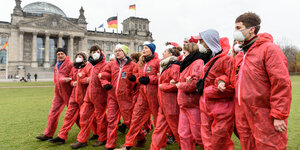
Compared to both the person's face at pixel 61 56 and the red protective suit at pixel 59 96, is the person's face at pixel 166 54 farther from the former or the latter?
the person's face at pixel 61 56

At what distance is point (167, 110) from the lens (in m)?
4.14

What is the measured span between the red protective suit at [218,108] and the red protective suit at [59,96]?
4.13m

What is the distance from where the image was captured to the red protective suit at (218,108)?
3.12 m

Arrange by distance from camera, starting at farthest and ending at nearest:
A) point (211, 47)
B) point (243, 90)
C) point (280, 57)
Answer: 1. point (211, 47)
2. point (243, 90)
3. point (280, 57)

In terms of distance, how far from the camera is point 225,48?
139 inches

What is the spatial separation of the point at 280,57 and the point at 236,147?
3.18 metres

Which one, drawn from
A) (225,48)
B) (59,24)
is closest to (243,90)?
(225,48)

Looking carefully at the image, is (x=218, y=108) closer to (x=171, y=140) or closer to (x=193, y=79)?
(x=193, y=79)

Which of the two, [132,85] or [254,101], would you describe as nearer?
[254,101]

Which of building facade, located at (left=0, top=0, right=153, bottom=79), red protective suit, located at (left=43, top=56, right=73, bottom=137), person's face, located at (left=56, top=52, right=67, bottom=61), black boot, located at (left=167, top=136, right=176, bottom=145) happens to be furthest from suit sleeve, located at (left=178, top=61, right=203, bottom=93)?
building facade, located at (left=0, top=0, right=153, bottom=79)

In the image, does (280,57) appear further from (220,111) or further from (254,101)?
(220,111)

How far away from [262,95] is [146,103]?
269 centimetres

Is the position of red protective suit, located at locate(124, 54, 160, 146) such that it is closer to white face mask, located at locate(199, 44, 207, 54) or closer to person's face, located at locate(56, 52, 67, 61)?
white face mask, located at locate(199, 44, 207, 54)

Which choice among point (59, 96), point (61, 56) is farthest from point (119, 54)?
point (59, 96)
